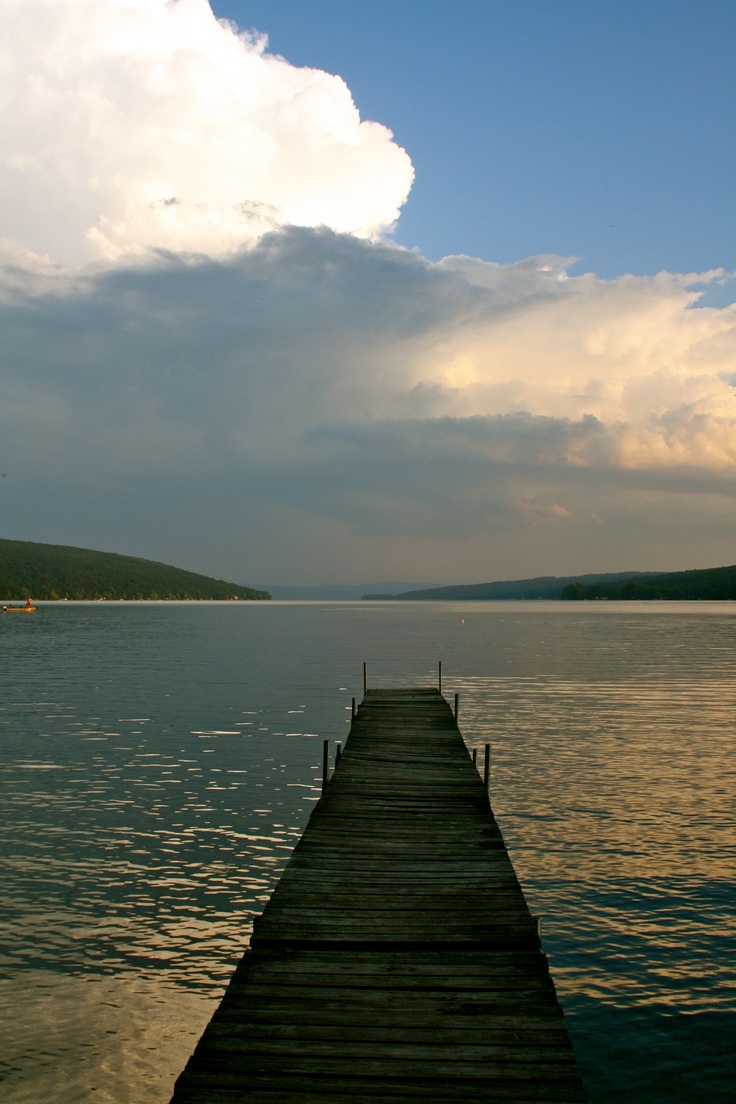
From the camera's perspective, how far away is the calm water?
441 inches

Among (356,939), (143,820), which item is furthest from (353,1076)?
(143,820)

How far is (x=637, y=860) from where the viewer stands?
18672 mm

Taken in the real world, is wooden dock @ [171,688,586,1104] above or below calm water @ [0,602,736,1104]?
above

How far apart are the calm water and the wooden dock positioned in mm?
1721

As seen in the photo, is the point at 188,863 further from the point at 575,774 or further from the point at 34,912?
the point at 575,774

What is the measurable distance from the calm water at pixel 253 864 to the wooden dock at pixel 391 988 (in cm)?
172

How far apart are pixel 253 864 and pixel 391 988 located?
358 inches

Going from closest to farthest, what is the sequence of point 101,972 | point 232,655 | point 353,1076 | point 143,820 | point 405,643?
1. point 353,1076
2. point 101,972
3. point 143,820
4. point 232,655
5. point 405,643

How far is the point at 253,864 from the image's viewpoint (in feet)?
60.0

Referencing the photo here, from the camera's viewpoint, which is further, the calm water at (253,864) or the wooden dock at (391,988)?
the calm water at (253,864)

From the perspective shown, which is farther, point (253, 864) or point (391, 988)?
point (253, 864)

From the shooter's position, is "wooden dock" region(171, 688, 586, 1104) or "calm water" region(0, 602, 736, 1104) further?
"calm water" region(0, 602, 736, 1104)

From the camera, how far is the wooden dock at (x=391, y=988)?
7852mm

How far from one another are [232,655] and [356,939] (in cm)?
7211
